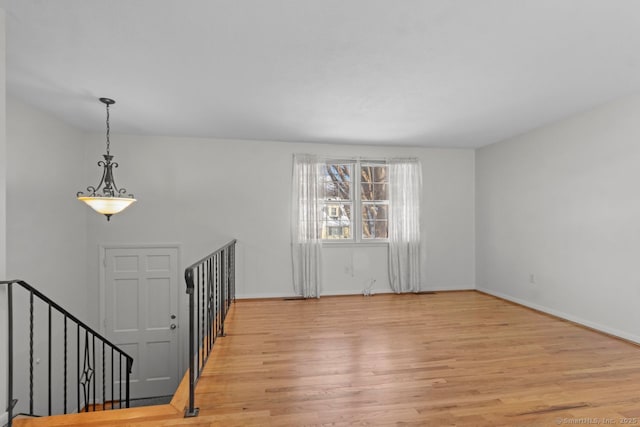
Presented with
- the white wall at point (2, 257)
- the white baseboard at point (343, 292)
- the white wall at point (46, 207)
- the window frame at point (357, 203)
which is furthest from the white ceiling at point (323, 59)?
the white baseboard at point (343, 292)

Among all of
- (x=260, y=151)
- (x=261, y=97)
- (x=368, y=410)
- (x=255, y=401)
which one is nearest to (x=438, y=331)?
(x=368, y=410)

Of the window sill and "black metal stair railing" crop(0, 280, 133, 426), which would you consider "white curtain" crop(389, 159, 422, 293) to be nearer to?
the window sill

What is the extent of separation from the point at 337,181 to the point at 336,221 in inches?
25.7

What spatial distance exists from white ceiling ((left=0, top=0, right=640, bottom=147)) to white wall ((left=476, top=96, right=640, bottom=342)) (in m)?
0.38

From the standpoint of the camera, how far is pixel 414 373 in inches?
102

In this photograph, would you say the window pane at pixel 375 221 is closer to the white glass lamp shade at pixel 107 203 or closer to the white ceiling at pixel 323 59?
the white ceiling at pixel 323 59

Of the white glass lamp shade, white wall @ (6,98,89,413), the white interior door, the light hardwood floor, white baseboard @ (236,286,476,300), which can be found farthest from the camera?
white baseboard @ (236,286,476,300)

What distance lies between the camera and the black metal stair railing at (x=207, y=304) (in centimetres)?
199

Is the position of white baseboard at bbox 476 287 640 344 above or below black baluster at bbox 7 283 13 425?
below

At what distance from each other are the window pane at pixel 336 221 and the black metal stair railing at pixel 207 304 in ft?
4.91

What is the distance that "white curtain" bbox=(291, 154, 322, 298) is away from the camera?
5031 mm

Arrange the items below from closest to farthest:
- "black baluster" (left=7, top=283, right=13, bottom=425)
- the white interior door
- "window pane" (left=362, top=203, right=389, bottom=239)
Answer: "black baluster" (left=7, top=283, right=13, bottom=425)
the white interior door
"window pane" (left=362, top=203, right=389, bottom=239)

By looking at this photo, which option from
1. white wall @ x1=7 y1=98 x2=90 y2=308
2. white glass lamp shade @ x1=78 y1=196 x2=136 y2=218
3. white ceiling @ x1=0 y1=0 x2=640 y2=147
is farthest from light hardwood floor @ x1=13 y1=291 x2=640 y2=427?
white ceiling @ x1=0 y1=0 x2=640 y2=147

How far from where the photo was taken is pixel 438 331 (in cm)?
358
